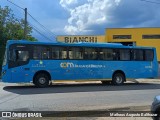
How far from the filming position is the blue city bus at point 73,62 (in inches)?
878

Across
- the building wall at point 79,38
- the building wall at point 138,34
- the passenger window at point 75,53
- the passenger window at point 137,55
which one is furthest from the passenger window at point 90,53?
the building wall at point 138,34

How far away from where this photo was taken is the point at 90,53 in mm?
25484

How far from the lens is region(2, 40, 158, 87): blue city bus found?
2230 centimetres

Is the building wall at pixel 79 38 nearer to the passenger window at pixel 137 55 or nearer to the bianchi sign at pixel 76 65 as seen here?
the passenger window at pixel 137 55

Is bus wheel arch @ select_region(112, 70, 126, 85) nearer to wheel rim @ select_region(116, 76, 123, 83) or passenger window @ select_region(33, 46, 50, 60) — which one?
wheel rim @ select_region(116, 76, 123, 83)

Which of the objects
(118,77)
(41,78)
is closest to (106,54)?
(118,77)

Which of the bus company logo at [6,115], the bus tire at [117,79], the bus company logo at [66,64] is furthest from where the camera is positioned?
the bus tire at [117,79]

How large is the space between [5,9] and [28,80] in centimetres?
2956

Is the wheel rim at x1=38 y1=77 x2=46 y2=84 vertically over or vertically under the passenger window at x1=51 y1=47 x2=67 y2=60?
under

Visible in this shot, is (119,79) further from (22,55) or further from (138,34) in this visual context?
(138,34)

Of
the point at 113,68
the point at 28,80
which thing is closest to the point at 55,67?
the point at 28,80

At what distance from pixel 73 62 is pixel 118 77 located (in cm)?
406

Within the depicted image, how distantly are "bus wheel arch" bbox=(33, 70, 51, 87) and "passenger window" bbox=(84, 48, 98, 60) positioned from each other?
3.26 meters

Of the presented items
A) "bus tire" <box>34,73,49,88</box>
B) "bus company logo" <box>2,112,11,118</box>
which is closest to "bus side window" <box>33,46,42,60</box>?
"bus tire" <box>34,73,49,88</box>
